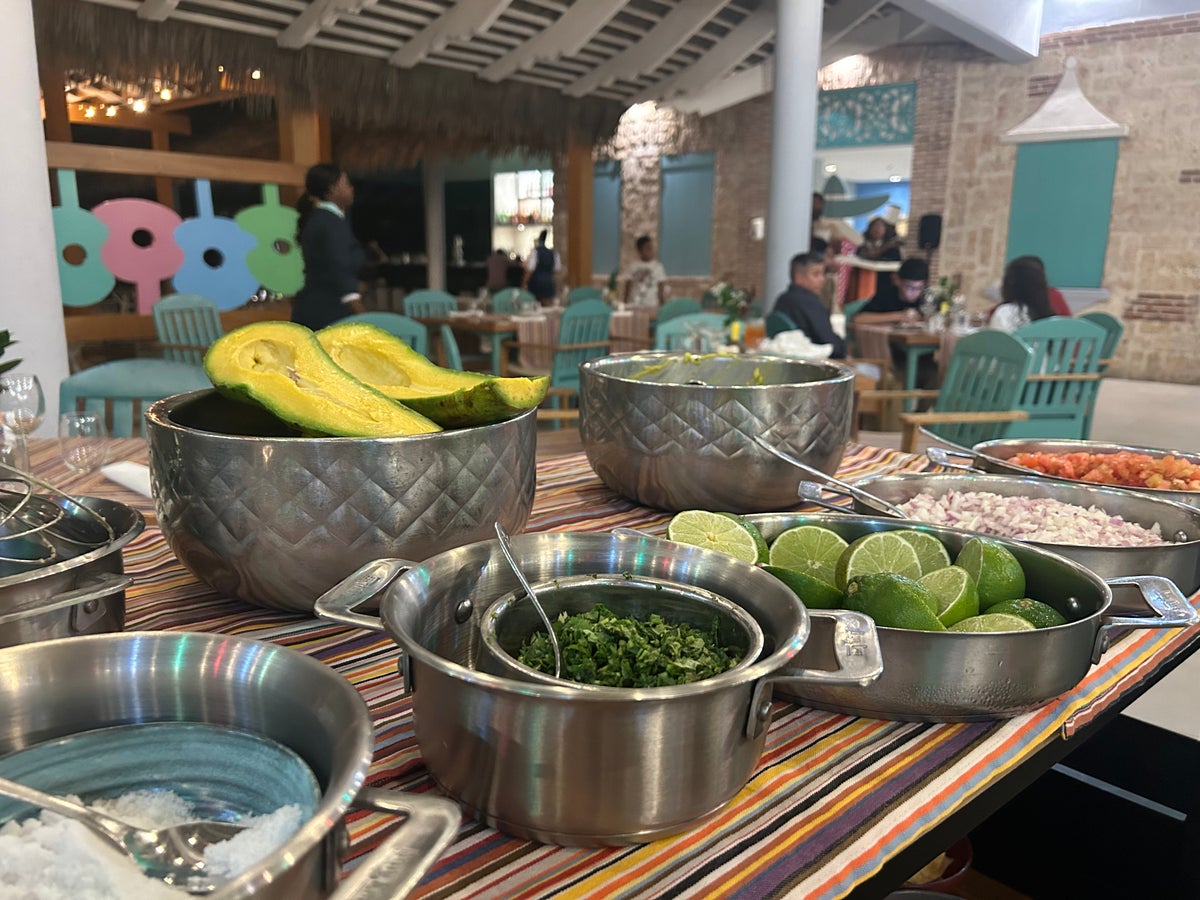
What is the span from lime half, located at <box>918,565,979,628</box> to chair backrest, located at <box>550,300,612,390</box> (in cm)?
391

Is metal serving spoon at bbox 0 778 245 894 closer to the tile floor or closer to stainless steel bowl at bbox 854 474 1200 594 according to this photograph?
stainless steel bowl at bbox 854 474 1200 594

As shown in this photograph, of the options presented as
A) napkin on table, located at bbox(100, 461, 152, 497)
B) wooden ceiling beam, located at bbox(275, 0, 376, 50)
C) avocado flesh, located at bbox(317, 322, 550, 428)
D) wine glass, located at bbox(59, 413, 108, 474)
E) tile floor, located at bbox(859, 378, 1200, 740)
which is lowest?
tile floor, located at bbox(859, 378, 1200, 740)

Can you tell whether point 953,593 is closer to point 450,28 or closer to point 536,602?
point 536,602

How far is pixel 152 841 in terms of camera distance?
1.13ft

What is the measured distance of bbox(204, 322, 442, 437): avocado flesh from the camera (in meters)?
0.64

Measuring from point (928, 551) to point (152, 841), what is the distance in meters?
0.59

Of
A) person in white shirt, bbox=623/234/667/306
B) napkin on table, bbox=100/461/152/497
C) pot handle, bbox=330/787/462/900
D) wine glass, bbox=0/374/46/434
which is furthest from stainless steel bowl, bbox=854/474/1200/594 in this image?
person in white shirt, bbox=623/234/667/306

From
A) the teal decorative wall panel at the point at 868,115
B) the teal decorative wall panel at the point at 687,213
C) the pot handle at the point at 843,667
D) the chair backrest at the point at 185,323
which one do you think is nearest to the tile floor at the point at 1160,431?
the pot handle at the point at 843,667

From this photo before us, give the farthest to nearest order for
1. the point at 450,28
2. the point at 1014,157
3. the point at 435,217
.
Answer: the point at 435,217
the point at 1014,157
the point at 450,28

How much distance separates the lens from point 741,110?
362 inches

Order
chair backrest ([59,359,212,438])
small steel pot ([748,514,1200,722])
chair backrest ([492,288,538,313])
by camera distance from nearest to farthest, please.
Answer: small steel pot ([748,514,1200,722])
chair backrest ([59,359,212,438])
chair backrest ([492,288,538,313])

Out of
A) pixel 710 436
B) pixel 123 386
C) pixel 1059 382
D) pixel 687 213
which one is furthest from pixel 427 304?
pixel 710 436

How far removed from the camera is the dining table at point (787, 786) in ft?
1.44

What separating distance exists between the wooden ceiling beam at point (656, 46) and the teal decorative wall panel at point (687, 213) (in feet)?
7.84
